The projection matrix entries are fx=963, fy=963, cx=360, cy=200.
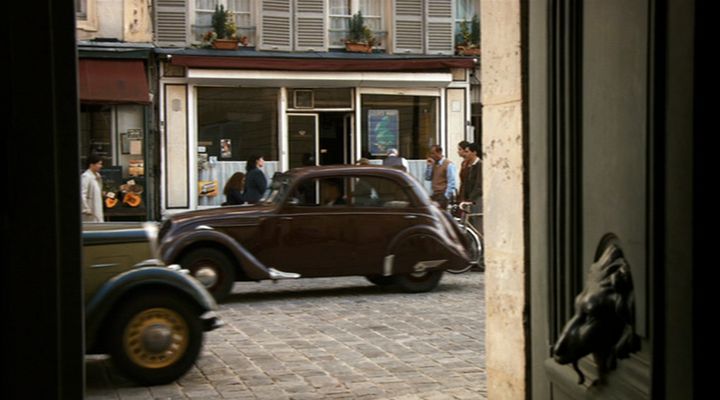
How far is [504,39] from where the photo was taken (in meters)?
Answer: 3.50

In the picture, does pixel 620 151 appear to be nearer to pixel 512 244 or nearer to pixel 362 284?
pixel 512 244

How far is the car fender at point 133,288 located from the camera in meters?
6.65

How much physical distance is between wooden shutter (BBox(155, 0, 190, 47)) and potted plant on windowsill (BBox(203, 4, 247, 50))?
0.56m

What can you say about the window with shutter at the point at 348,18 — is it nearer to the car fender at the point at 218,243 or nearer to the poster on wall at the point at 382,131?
the poster on wall at the point at 382,131

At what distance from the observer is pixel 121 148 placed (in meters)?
21.7

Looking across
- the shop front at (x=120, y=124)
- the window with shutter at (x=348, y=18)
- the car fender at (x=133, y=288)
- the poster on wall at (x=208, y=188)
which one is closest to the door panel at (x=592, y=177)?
the car fender at (x=133, y=288)

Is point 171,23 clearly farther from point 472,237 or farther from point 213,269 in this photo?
point 213,269

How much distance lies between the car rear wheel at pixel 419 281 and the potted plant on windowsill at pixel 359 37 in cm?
1307

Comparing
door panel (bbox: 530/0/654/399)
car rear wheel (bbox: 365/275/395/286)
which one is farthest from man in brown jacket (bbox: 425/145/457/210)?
door panel (bbox: 530/0/654/399)

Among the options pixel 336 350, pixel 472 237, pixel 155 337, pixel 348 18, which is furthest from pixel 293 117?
pixel 155 337

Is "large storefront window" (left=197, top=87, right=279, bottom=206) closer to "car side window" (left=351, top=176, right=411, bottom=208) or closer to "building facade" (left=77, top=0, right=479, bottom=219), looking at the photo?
"building facade" (left=77, top=0, right=479, bottom=219)
